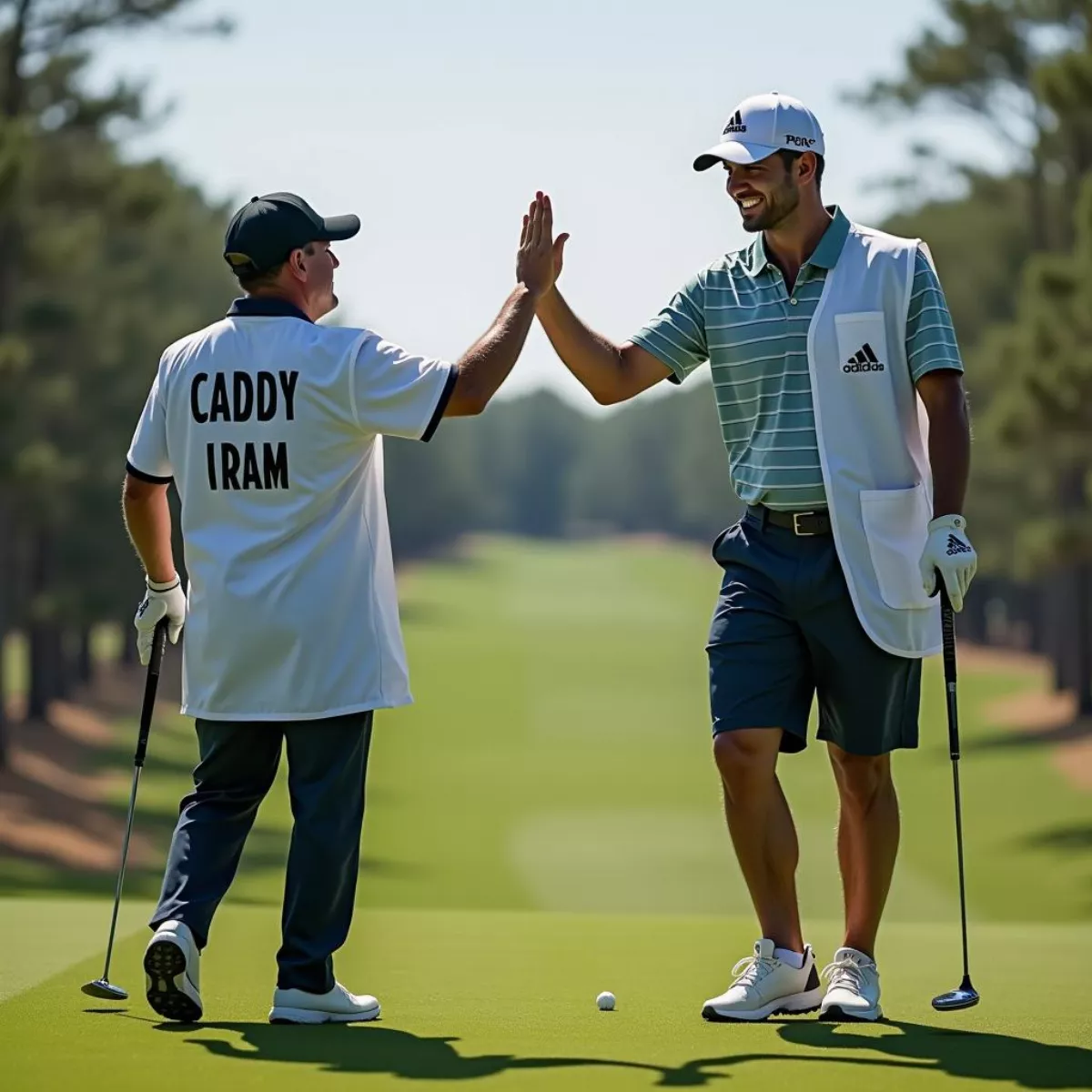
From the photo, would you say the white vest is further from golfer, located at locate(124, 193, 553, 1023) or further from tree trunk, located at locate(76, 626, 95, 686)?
tree trunk, located at locate(76, 626, 95, 686)

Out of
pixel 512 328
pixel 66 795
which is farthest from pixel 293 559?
pixel 66 795

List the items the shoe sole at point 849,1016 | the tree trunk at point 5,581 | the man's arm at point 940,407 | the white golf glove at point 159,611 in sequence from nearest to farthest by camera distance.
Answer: the shoe sole at point 849,1016 < the man's arm at point 940,407 < the white golf glove at point 159,611 < the tree trunk at point 5,581

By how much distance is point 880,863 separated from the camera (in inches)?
235

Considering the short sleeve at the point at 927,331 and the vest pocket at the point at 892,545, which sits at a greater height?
the short sleeve at the point at 927,331

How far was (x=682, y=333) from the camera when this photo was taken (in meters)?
6.22

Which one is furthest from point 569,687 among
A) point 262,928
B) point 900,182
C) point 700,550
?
point 700,550

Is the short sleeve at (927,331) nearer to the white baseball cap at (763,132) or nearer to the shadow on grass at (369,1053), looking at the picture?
the white baseball cap at (763,132)

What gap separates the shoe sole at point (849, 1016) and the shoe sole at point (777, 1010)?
142 millimetres

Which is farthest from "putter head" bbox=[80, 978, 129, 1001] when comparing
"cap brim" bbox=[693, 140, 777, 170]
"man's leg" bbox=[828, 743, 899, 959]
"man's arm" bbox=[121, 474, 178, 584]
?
"cap brim" bbox=[693, 140, 777, 170]

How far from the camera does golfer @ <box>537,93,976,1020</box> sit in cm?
578

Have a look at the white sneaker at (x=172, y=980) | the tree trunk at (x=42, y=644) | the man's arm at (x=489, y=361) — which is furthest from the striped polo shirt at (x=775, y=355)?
the tree trunk at (x=42, y=644)

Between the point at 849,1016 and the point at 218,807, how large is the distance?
67.3 inches

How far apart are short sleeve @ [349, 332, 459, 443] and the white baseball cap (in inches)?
43.2

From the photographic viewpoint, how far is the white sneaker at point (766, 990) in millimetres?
5578
